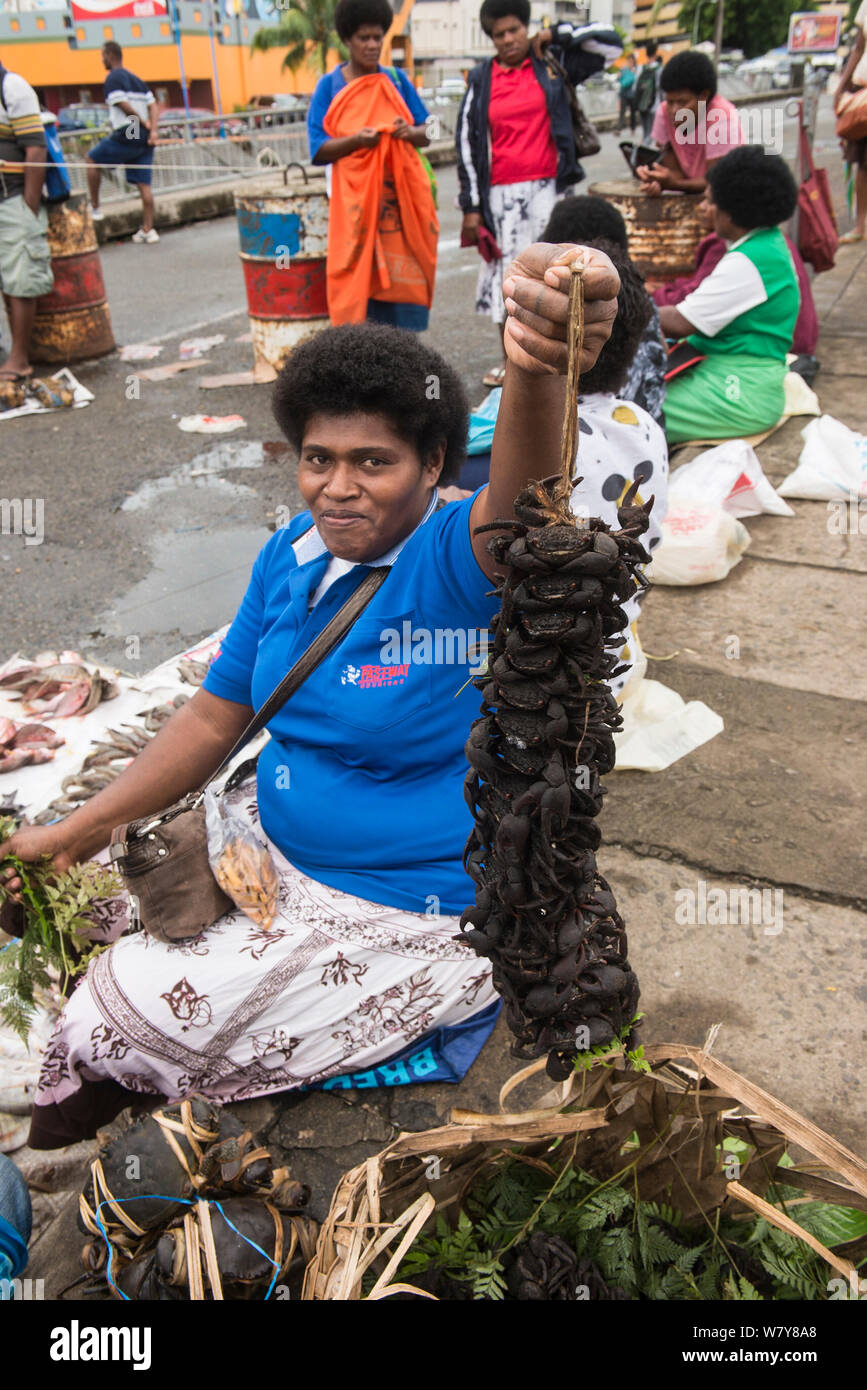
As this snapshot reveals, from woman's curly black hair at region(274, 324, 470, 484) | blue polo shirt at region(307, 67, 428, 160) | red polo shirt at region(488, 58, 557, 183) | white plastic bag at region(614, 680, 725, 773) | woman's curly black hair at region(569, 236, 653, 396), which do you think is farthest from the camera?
blue polo shirt at region(307, 67, 428, 160)

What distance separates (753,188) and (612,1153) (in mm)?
4213

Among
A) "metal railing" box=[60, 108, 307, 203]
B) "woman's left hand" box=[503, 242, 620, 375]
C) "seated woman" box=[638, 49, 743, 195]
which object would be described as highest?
"metal railing" box=[60, 108, 307, 203]

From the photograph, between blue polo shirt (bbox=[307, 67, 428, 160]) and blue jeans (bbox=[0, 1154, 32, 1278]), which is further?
blue polo shirt (bbox=[307, 67, 428, 160])

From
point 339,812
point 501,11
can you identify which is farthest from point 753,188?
point 339,812

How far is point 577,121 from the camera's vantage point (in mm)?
5648

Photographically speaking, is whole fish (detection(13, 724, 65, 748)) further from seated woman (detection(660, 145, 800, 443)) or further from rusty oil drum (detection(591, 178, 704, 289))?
rusty oil drum (detection(591, 178, 704, 289))

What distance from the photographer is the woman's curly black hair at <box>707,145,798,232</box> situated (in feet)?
14.3

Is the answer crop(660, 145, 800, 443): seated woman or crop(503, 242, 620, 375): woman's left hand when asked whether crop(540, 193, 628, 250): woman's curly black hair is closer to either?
crop(660, 145, 800, 443): seated woman

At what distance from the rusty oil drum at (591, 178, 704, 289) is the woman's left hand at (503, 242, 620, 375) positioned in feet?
15.3

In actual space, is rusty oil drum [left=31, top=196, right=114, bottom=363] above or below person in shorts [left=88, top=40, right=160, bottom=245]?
below

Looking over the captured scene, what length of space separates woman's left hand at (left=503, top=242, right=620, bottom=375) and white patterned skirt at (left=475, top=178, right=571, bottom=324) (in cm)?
463

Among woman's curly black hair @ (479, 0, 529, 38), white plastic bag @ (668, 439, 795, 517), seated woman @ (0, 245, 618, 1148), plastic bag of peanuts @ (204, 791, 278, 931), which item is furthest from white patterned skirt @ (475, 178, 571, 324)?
plastic bag of peanuts @ (204, 791, 278, 931)

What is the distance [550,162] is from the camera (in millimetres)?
5602

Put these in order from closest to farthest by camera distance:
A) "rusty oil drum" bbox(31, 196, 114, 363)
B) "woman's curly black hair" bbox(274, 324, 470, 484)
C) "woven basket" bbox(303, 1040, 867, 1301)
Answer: "woven basket" bbox(303, 1040, 867, 1301), "woman's curly black hair" bbox(274, 324, 470, 484), "rusty oil drum" bbox(31, 196, 114, 363)
